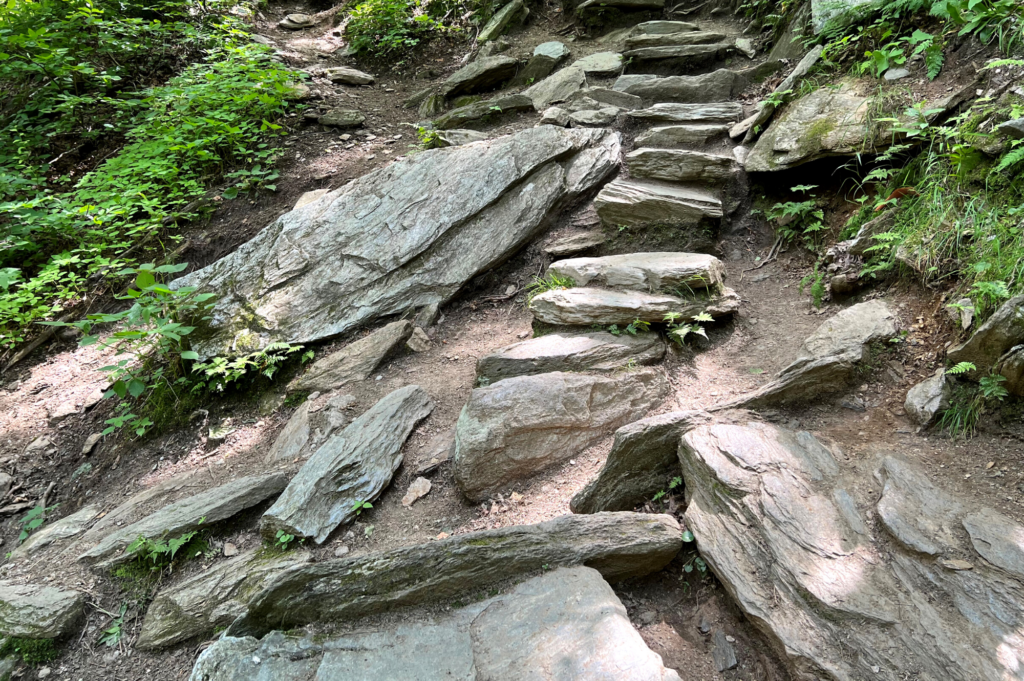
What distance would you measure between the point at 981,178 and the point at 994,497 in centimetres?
241

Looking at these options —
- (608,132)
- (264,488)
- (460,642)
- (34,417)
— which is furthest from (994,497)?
(34,417)

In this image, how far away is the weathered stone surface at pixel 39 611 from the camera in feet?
11.6

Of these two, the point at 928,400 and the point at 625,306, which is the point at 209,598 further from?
the point at 928,400

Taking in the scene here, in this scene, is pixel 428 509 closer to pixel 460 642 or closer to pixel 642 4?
pixel 460 642

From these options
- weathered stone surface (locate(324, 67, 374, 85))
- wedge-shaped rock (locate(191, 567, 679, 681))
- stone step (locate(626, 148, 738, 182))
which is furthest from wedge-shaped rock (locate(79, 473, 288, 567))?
weathered stone surface (locate(324, 67, 374, 85))

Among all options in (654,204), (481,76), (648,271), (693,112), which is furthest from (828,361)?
(481,76)

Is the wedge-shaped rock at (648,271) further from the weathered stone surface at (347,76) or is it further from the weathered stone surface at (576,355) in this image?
the weathered stone surface at (347,76)

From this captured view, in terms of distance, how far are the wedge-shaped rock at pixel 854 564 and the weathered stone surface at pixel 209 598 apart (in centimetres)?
267

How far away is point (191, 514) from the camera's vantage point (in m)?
4.06

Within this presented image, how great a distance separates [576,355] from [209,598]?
3.19 m

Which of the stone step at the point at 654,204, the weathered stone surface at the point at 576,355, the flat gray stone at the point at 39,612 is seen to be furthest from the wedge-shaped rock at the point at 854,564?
the flat gray stone at the point at 39,612

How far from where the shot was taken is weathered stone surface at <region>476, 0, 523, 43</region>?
10375 millimetres

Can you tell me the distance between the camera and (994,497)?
8.63 feet

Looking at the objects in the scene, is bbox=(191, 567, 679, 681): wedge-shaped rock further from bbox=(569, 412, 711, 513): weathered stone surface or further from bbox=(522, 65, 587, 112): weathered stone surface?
bbox=(522, 65, 587, 112): weathered stone surface
